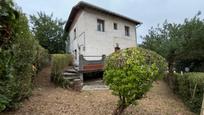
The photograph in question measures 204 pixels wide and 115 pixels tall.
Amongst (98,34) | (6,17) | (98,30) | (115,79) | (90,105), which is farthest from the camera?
(98,30)

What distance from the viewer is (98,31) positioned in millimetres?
20125

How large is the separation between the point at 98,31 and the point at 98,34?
26cm

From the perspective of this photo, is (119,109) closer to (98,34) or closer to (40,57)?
(40,57)

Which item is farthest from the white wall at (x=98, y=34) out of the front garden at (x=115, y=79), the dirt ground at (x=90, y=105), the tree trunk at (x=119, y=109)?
the tree trunk at (x=119, y=109)

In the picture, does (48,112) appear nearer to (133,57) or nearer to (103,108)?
(103,108)

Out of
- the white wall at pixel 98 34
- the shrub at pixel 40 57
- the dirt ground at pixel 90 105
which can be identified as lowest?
the dirt ground at pixel 90 105

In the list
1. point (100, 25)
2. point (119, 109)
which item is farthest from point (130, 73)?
point (100, 25)

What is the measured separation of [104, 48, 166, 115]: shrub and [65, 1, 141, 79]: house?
982cm

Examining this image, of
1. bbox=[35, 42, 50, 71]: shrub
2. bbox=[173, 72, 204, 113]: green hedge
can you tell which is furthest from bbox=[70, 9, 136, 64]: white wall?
bbox=[173, 72, 204, 113]: green hedge

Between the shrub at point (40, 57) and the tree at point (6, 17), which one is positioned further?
the shrub at point (40, 57)

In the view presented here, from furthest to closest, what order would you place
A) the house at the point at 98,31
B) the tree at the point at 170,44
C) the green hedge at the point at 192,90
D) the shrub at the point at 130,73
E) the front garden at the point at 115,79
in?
the house at the point at 98,31 → the tree at the point at 170,44 → the green hedge at the point at 192,90 → the shrub at the point at 130,73 → the front garden at the point at 115,79

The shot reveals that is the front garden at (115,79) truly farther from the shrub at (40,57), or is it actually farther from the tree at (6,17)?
A: the shrub at (40,57)

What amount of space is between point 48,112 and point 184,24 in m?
10.1

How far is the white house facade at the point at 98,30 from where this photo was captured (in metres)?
19.2
